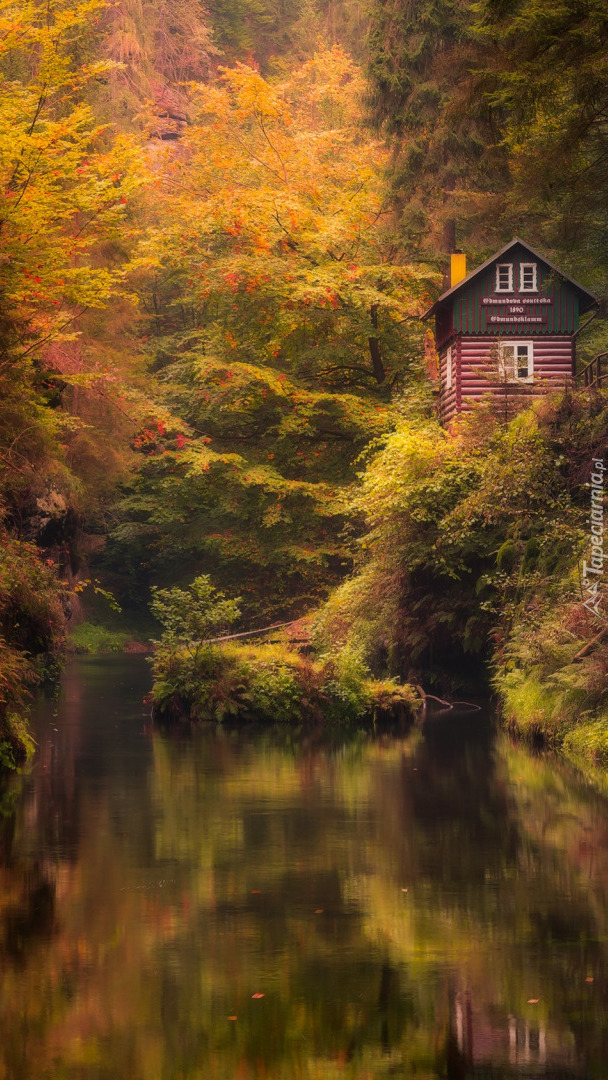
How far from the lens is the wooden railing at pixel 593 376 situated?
87.4ft

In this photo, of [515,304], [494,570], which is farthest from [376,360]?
[494,570]

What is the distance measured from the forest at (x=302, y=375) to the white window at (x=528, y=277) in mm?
1442

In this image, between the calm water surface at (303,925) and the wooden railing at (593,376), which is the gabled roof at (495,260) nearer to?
the wooden railing at (593,376)

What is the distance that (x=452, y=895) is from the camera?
10.5 m

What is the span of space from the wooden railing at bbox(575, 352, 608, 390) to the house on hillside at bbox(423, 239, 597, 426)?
570 centimetres

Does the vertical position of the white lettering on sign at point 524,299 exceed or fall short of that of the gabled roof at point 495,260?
it falls short

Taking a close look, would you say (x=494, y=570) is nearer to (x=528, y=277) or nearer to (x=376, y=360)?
(x=528, y=277)

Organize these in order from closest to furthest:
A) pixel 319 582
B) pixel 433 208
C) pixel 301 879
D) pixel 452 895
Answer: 1. pixel 452 895
2. pixel 301 879
3. pixel 433 208
4. pixel 319 582

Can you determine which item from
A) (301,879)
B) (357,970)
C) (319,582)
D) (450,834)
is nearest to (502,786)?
(450,834)

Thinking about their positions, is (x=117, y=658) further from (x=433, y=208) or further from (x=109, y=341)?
(x=433, y=208)

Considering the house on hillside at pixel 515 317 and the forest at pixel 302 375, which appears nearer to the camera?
the forest at pixel 302 375

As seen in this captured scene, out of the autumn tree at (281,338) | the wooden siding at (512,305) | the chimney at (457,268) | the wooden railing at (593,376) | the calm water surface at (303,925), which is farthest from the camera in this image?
the autumn tree at (281,338)

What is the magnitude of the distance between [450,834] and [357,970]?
5020 mm

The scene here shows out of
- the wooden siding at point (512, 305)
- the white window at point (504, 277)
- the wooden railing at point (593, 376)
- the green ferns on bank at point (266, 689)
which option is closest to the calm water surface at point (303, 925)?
the green ferns on bank at point (266, 689)
